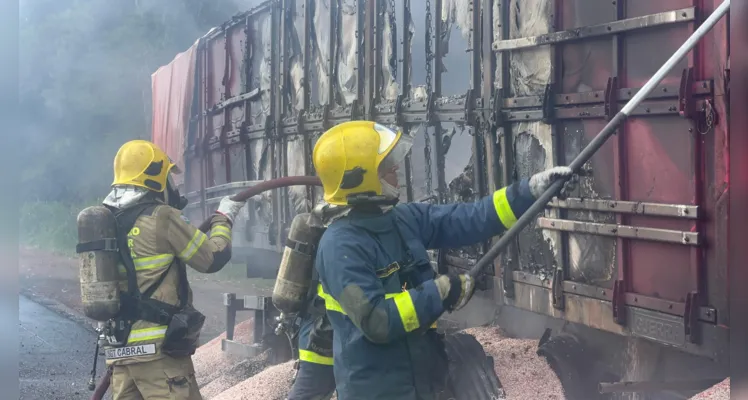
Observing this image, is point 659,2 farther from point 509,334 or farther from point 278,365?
point 278,365

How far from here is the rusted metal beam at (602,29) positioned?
3.41 meters

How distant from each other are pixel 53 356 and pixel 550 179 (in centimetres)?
720

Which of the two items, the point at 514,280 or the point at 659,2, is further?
the point at 514,280

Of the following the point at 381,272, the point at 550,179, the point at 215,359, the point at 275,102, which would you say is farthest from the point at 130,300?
the point at 275,102

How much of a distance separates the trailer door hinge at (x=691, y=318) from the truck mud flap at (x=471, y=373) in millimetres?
1324

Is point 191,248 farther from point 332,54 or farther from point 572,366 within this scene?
point 332,54

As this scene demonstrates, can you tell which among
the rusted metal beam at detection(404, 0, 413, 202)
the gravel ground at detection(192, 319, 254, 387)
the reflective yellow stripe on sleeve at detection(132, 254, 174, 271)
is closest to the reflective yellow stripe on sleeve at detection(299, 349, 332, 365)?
the reflective yellow stripe on sleeve at detection(132, 254, 174, 271)

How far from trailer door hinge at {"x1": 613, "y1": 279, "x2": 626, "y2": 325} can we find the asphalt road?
174 inches

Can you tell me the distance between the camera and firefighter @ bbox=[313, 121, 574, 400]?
2.68 m

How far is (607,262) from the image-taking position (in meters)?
3.91

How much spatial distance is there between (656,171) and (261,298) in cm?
418

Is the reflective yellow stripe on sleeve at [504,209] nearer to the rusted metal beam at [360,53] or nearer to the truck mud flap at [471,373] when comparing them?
the truck mud flap at [471,373]

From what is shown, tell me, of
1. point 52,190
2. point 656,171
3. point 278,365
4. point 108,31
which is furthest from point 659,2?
point 52,190

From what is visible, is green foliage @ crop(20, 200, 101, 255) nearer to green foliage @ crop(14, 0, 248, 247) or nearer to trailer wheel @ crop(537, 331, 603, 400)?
green foliage @ crop(14, 0, 248, 247)
